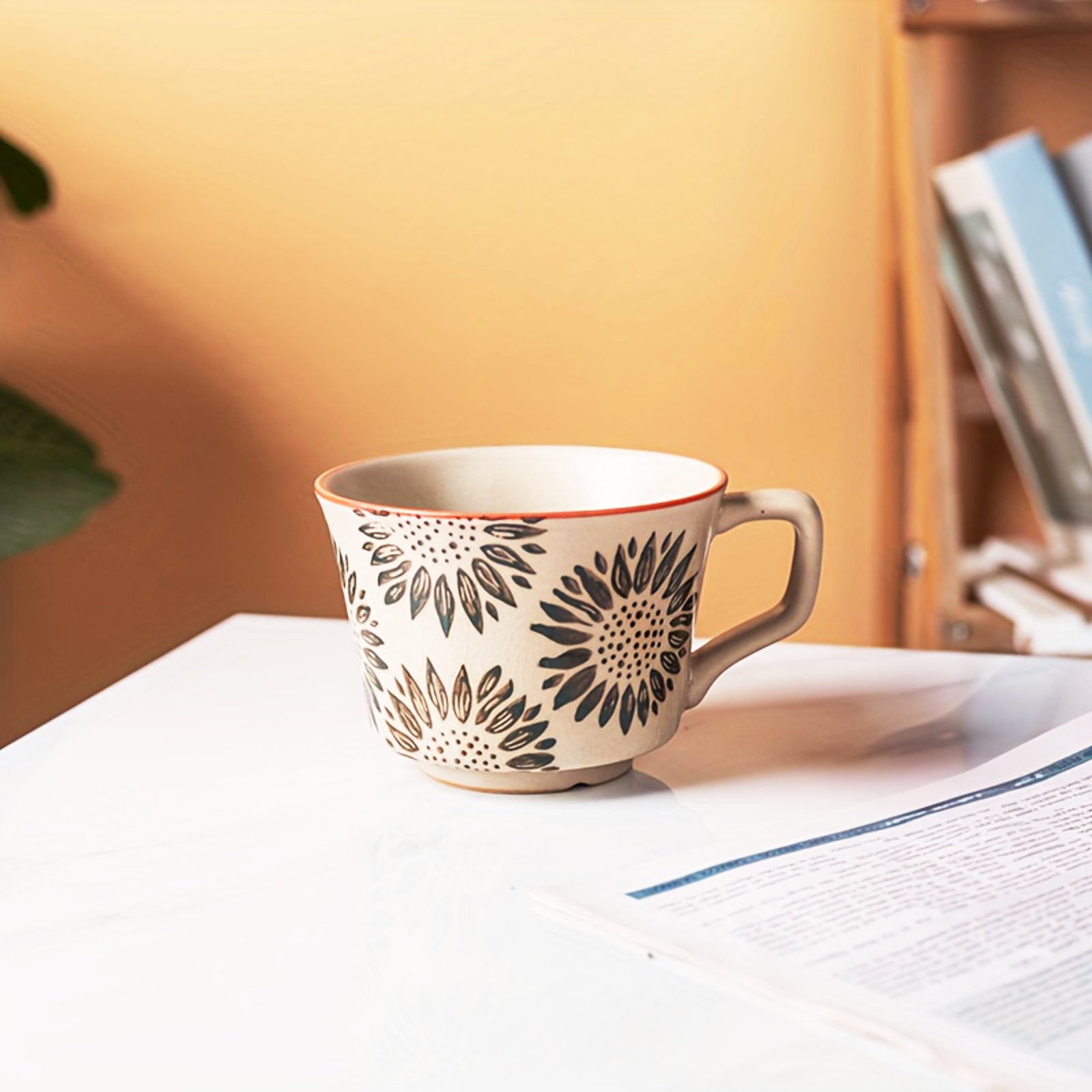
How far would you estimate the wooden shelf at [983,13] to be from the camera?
0.90 metres

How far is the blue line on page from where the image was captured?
40 cm

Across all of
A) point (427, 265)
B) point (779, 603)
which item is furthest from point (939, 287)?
point (779, 603)

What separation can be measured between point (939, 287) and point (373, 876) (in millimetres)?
689

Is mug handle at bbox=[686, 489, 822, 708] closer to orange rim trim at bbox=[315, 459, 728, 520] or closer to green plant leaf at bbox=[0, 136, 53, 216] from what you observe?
orange rim trim at bbox=[315, 459, 728, 520]

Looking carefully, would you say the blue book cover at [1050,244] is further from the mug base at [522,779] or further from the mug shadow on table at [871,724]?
the mug base at [522,779]

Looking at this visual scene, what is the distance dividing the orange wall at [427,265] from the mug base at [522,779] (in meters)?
0.62

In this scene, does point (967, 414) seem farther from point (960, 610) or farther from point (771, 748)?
point (771, 748)

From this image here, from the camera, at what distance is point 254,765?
0.52 metres

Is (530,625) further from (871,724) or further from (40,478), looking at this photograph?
(40,478)

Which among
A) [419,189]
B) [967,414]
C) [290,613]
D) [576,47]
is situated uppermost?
[576,47]

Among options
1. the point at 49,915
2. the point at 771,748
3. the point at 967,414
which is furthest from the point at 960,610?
the point at 49,915

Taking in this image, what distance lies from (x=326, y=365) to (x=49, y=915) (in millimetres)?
757

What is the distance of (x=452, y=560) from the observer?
44cm

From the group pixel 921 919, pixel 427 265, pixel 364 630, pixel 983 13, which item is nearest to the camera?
pixel 921 919
